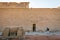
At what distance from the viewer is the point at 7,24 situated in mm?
4406

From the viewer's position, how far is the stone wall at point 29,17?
4.39m

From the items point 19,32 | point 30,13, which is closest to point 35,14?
point 30,13

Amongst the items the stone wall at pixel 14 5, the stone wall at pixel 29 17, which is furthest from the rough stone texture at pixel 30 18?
the stone wall at pixel 14 5

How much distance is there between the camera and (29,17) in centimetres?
440

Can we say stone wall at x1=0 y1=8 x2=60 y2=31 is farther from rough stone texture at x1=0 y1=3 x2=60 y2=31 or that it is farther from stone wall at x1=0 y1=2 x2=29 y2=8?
stone wall at x1=0 y1=2 x2=29 y2=8

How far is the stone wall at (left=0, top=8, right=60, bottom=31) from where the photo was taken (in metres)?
4.39

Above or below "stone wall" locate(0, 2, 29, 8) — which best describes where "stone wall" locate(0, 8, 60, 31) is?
below

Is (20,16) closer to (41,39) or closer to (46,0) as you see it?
(46,0)

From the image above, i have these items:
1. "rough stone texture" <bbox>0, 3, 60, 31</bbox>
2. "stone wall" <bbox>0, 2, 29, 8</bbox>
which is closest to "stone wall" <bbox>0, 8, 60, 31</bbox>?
"rough stone texture" <bbox>0, 3, 60, 31</bbox>

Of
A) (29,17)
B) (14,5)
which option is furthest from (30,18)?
(14,5)

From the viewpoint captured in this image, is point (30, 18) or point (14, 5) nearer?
point (14, 5)

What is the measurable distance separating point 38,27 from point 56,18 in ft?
2.14

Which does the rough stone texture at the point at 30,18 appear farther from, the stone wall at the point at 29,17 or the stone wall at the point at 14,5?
the stone wall at the point at 14,5

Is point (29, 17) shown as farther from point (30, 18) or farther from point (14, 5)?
point (14, 5)
